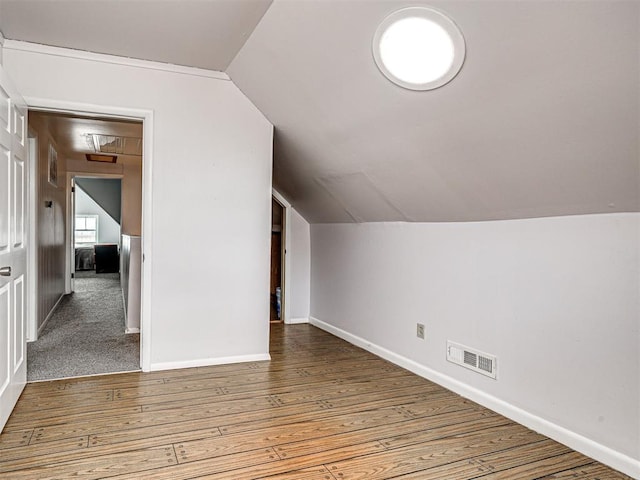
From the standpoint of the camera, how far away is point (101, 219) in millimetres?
13547

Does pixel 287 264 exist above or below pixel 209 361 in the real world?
above

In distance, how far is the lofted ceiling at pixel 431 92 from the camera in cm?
165

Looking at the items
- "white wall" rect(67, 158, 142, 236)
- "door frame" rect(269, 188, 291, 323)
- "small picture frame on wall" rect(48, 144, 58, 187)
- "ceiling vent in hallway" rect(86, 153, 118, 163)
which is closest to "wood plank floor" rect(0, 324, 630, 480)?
"door frame" rect(269, 188, 291, 323)

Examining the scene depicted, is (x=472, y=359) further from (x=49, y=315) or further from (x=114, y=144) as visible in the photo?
(x=114, y=144)

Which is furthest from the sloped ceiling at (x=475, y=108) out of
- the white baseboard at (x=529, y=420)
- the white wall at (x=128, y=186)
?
the white wall at (x=128, y=186)

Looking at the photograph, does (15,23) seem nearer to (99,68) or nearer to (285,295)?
(99,68)

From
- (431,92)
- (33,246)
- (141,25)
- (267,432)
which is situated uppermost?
(141,25)

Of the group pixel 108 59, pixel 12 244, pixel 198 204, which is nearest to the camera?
pixel 12 244

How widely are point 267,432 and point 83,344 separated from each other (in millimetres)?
2464

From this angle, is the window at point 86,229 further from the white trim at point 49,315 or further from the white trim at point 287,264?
the white trim at point 287,264

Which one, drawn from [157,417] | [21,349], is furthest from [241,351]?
[21,349]

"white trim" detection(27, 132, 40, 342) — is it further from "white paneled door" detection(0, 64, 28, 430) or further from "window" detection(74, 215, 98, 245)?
"window" detection(74, 215, 98, 245)

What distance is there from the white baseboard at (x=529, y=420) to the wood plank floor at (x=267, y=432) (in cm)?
5

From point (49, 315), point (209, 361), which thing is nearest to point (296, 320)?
point (209, 361)
